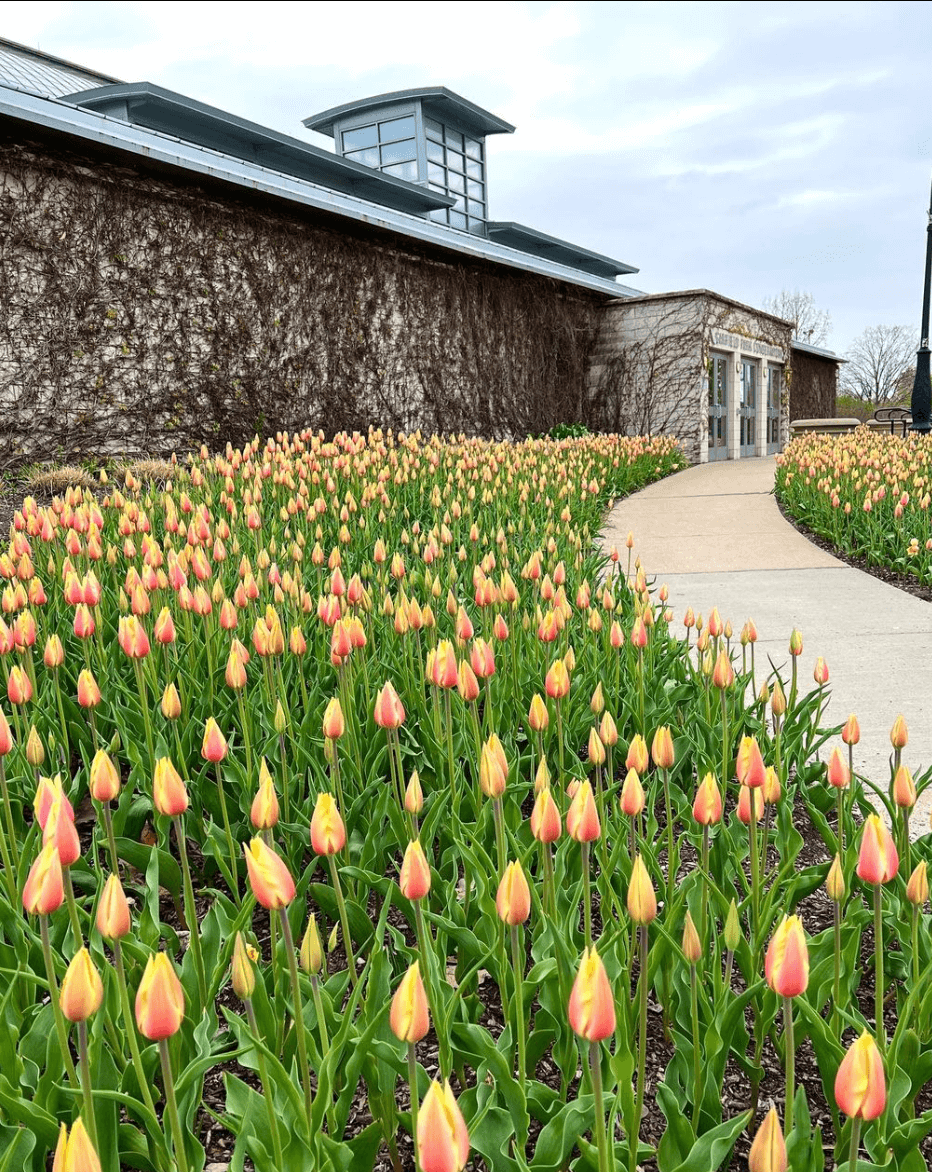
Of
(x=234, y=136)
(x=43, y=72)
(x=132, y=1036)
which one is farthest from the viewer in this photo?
(x=43, y=72)

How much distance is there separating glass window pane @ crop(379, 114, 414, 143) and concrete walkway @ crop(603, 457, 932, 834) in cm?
1956

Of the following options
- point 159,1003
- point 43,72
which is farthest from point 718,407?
point 159,1003

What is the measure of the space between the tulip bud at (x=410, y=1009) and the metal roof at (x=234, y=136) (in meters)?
15.7

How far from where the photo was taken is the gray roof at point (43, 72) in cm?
1617

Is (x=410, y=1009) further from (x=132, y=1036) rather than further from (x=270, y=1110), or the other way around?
(x=132, y=1036)

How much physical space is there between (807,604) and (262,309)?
28.9ft

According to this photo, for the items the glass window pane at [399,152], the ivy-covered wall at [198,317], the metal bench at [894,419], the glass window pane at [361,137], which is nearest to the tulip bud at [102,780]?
the ivy-covered wall at [198,317]

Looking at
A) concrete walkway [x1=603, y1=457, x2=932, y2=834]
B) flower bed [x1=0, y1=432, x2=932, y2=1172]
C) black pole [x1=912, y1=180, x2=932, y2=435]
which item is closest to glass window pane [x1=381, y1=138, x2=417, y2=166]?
black pole [x1=912, y1=180, x2=932, y2=435]

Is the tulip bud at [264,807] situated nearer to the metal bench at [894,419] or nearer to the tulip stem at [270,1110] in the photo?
the tulip stem at [270,1110]

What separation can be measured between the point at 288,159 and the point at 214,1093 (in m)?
19.5

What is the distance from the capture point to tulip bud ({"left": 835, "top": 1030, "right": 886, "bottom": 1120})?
99 cm

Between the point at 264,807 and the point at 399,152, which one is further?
the point at 399,152

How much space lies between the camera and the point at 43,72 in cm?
1803

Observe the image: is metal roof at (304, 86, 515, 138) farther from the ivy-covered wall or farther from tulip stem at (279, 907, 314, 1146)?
tulip stem at (279, 907, 314, 1146)
